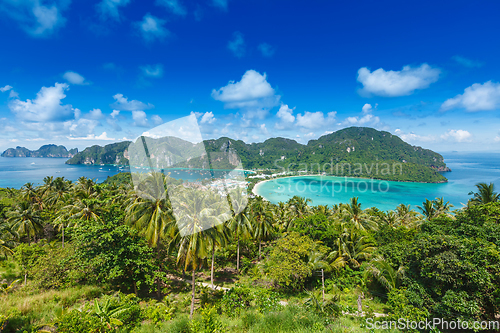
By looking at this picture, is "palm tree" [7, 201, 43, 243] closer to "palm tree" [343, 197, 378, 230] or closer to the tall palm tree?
the tall palm tree

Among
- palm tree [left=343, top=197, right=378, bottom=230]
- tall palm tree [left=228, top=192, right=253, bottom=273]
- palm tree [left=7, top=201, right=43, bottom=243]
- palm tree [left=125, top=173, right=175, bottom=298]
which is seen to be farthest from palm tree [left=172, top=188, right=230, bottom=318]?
palm tree [left=7, top=201, right=43, bottom=243]

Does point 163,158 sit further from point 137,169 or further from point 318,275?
point 318,275

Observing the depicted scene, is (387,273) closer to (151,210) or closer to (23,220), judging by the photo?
(151,210)

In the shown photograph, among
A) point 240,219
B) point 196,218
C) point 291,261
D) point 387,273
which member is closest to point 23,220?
point 240,219

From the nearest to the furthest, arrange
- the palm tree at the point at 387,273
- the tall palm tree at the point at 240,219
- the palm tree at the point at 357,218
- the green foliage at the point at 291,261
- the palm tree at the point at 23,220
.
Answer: the palm tree at the point at 387,273 < the green foliage at the point at 291,261 < the tall palm tree at the point at 240,219 < the palm tree at the point at 23,220 < the palm tree at the point at 357,218

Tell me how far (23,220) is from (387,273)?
1322 inches

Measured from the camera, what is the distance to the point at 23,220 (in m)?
20.6

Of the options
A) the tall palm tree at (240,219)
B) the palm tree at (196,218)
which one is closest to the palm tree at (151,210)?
the palm tree at (196,218)

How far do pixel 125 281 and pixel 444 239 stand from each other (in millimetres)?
17692

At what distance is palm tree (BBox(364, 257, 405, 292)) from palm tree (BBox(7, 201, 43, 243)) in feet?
106

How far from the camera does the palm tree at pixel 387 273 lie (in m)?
12.3

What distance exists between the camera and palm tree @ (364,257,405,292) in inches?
484

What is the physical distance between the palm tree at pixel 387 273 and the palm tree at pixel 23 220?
3226 centimetres

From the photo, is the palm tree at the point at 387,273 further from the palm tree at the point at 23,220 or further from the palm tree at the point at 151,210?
the palm tree at the point at 23,220
